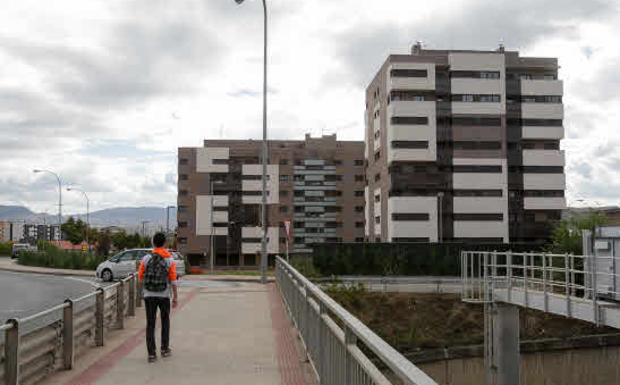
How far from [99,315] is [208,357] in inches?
84.1

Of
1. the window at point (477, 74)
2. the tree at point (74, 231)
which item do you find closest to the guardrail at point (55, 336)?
the window at point (477, 74)

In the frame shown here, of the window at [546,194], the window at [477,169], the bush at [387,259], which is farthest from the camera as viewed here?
the window at [546,194]

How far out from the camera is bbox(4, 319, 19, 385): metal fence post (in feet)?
22.2

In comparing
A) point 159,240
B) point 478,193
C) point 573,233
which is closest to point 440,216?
point 478,193

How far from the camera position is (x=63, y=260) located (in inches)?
1861

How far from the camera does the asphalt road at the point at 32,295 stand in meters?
19.2

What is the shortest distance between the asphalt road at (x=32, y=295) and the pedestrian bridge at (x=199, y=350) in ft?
22.2

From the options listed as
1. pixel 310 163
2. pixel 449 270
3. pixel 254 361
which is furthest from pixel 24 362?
pixel 310 163

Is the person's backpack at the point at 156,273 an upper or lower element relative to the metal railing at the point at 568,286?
upper

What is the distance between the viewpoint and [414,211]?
6888 centimetres

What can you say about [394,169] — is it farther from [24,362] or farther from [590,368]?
[24,362]

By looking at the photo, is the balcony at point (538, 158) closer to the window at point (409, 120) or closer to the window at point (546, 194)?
the window at point (546, 194)

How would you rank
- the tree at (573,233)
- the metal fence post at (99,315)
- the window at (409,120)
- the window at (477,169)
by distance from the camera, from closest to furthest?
the metal fence post at (99,315), the tree at (573,233), the window at (409,120), the window at (477,169)

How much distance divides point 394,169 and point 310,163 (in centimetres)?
3121
